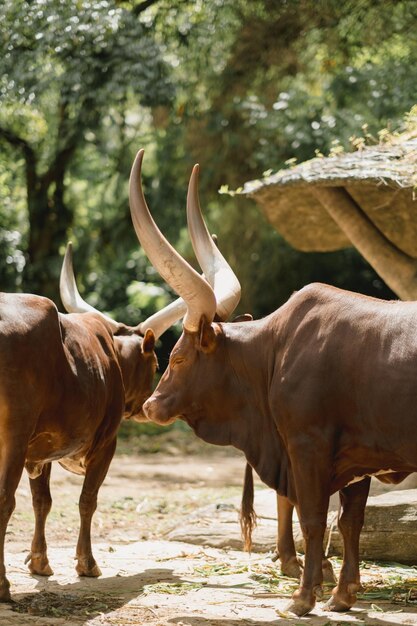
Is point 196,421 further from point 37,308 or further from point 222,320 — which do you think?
point 37,308

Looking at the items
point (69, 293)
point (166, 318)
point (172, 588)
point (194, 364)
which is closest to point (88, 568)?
point (172, 588)

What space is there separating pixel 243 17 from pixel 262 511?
30.1ft

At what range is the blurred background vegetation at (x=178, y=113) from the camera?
13250 millimetres

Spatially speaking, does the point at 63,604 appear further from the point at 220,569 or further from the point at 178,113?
the point at 178,113

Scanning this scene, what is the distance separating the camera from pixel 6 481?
5.72 meters

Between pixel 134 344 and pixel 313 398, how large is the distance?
2679 millimetres

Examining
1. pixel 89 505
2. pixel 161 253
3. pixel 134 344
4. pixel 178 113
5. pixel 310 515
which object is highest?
pixel 178 113

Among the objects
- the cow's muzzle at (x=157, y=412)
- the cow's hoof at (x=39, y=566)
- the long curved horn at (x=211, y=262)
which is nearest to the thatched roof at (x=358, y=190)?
the long curved horn at (x=211, y=262)

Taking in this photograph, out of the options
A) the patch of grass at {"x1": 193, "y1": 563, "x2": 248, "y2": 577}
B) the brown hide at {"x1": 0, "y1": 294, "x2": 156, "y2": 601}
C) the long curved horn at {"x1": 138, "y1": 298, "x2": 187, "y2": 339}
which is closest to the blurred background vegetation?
the long curved horn at {"x1": 138, "y1": 298, "x2": 187, "y2": 339}

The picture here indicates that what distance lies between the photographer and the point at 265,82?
54.1 feet

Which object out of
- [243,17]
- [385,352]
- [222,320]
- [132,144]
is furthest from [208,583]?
[132,144]

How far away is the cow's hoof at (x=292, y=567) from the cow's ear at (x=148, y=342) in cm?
194

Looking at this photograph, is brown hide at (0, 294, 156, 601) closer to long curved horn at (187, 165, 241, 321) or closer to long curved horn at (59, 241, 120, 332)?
long curved horn at (59, 241, 120, 332)

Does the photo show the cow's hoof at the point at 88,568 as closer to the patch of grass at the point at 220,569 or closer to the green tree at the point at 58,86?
the patch of grass at the point at 220,569
